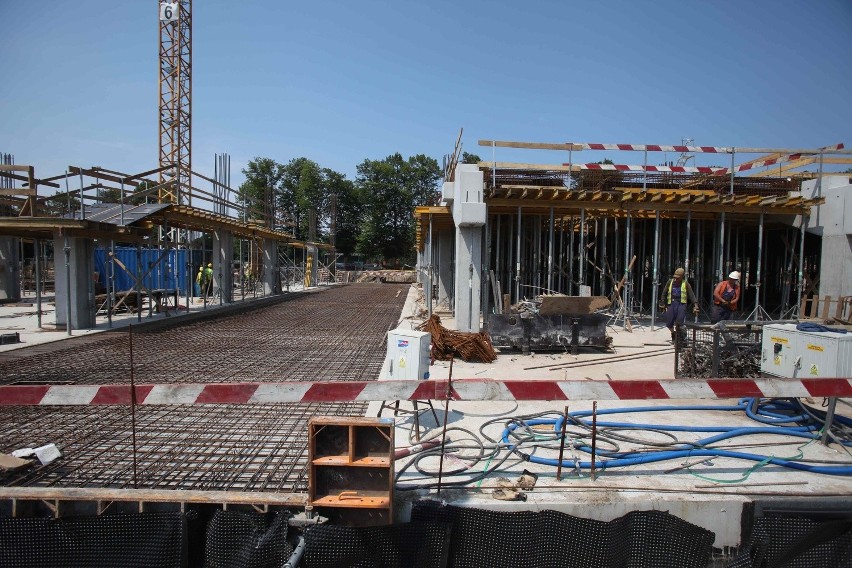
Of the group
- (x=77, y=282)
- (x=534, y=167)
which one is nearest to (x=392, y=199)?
(x=534, y=167)

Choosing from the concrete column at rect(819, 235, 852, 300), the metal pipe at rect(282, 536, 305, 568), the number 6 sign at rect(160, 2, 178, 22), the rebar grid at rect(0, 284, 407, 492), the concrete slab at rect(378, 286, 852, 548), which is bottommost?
the rebar grid at rect(0, 284, 407, 492)

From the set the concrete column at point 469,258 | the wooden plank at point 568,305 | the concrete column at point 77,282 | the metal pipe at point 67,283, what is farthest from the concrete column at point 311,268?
the wooden plank at point 568,305

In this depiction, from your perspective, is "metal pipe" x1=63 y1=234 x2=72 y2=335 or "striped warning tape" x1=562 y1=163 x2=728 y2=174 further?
"striped warning tape" x1=562 y1=163 x2=728 y2=174

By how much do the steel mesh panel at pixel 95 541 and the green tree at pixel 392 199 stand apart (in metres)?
59.7

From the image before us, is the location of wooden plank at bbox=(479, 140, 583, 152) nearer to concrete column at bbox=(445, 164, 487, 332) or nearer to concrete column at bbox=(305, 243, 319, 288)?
concrete column at bbox=(445, 164, 487, 332)

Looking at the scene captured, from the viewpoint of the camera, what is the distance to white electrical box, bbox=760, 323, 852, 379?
Answer: 4766mm

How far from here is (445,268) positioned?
19.0 m

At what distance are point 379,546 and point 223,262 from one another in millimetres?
19239

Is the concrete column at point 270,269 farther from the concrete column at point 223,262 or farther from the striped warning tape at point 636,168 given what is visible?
the striped warning tape at point 636,168

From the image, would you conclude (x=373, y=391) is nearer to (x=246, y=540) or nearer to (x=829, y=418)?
(x=246, y=540)

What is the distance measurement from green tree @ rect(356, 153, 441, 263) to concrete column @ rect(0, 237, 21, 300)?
43.7 metres

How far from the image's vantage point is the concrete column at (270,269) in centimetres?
2648

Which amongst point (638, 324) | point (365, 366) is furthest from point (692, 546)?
point (638, 324)

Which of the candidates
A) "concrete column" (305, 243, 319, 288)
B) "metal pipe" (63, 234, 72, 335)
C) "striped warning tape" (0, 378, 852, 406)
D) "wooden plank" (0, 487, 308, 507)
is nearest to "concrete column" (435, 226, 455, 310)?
"metal pipe" (63, 234, 72, 335)
